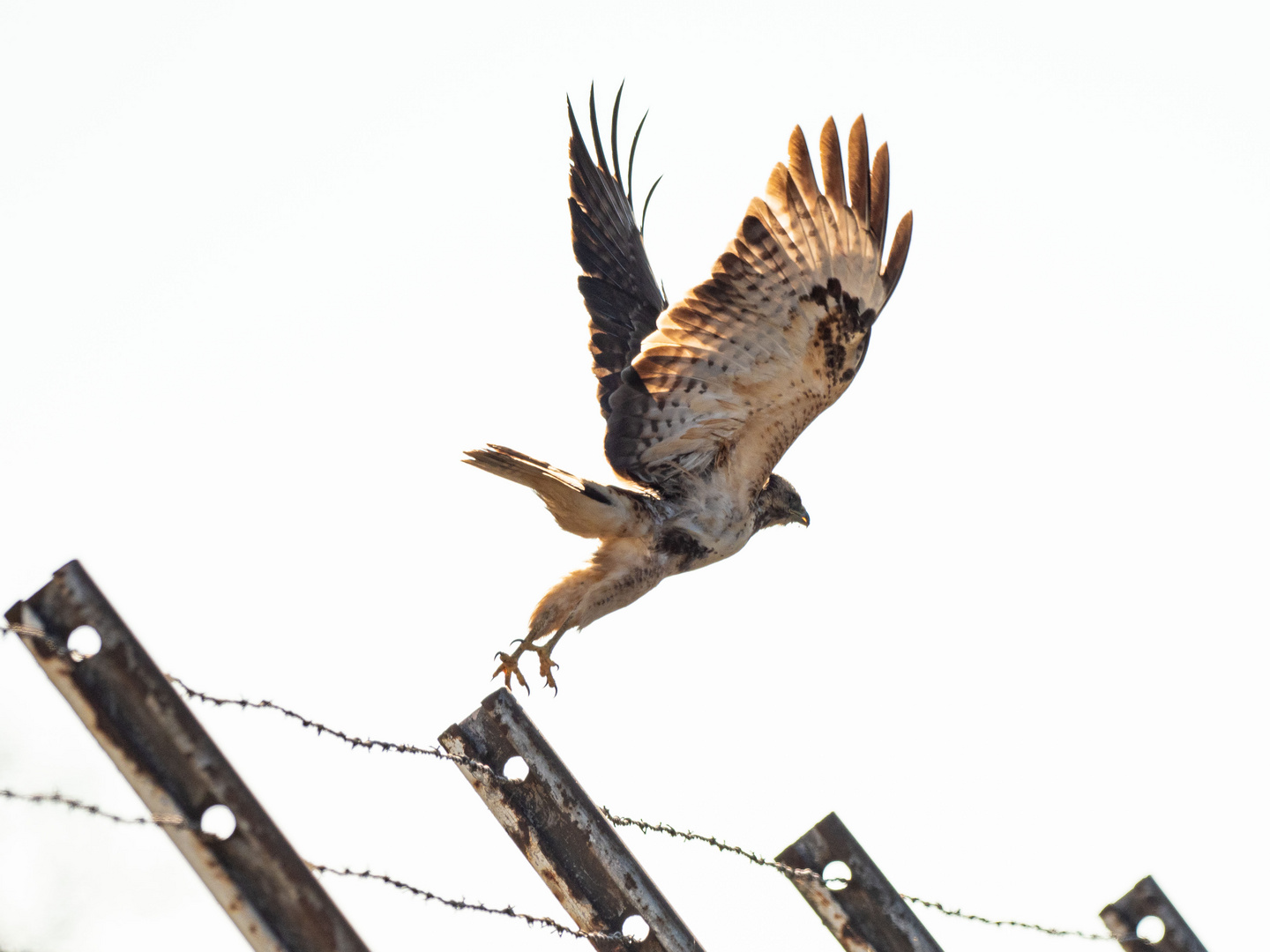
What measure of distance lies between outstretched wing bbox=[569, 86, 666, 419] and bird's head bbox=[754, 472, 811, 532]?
0.87 m

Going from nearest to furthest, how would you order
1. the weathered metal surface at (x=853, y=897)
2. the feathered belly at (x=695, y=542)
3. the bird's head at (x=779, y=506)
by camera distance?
1. the weathered metal surface at (x=853, y=897)
2. the feathered belly at (x=695, y=542)
3. the bird's head at (x=779, y=506)

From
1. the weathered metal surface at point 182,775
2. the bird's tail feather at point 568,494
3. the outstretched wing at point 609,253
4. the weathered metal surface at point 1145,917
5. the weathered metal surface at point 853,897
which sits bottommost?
the weathered metal surface at point 1145,917

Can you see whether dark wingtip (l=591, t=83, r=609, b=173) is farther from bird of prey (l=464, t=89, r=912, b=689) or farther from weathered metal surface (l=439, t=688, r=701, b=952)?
weathered metal surface (l=439, t=688, r=701, b=952)

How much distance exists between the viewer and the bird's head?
559 cm

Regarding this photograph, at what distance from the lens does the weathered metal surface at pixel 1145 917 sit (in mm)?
2924

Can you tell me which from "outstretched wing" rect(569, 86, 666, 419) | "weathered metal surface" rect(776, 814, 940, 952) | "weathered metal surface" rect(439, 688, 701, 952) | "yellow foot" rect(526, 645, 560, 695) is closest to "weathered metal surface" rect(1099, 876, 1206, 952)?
"weathered metal surface" rect(776, 814, 940, 952)

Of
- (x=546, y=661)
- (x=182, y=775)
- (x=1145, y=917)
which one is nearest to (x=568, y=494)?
(x=546, y=661)

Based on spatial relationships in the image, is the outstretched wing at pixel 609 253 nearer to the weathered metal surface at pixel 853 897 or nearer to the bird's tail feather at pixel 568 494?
the bird's tail feather at pixel 568 494

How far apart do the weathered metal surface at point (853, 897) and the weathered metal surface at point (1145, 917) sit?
576 mm

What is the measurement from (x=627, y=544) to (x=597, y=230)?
210 centimetres

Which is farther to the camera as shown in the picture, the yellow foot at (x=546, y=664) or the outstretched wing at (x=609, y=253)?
the outstretched wing at (x=609, y=253)

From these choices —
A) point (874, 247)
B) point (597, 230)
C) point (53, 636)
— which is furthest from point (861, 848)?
point (597, 230)

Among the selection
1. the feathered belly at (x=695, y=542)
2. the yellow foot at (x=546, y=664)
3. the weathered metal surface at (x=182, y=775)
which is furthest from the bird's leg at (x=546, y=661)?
the weathered metal surface at (x=182, y=775)

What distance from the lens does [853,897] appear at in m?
2.62
